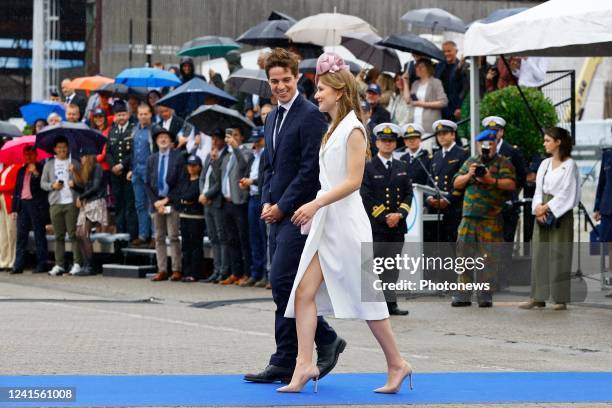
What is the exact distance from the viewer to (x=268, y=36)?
2231cm

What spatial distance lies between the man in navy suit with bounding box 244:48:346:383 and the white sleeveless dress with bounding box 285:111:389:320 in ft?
0.91

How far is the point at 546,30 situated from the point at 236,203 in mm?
5757

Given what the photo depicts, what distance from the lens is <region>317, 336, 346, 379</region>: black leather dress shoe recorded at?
8867 mm

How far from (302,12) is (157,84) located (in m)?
13.7

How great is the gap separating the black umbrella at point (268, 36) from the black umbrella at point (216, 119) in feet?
11.5

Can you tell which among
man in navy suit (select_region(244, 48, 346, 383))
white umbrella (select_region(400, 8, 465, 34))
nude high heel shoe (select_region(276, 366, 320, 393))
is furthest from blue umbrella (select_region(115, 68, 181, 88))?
nude high heel shoe (select_region(276, 366, 320, 393))

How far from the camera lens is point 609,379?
9.56 m

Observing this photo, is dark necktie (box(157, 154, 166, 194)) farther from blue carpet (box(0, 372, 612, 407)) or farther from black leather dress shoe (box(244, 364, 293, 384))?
black leather dress shoe (box(244, 364, 293, 384))

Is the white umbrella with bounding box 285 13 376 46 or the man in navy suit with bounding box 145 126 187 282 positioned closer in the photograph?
the man in navy suit with bounding box 145 126 187 282

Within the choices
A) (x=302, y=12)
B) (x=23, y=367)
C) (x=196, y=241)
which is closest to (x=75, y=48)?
(x=302, y=12)

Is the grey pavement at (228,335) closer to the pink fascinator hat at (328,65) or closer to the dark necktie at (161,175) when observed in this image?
the dark necktie at (161,175)

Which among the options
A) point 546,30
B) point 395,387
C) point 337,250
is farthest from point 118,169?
point 395,387

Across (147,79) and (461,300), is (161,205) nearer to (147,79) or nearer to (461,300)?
(147,79)

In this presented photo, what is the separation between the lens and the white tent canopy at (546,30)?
1368cm
